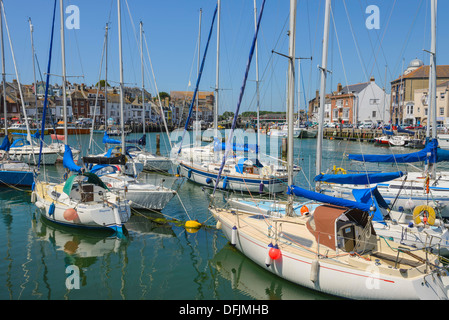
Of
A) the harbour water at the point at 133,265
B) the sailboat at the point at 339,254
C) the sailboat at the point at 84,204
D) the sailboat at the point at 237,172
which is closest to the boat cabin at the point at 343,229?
the sailboat at the point at 339,254

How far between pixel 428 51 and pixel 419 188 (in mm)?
7496

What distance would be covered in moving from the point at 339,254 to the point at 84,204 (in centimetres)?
1107

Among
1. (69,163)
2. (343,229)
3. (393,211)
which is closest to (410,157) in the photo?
(393,211)

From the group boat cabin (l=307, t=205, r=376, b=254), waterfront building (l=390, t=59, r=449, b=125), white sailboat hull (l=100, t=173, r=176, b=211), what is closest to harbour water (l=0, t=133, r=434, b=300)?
white sailboat hull (l=100, t=173, r=176, b=211)

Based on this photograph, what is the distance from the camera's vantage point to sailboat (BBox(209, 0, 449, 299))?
352 inches

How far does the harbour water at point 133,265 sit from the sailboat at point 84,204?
0.67m

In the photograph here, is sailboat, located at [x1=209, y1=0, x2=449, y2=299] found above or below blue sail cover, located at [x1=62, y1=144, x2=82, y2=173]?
below

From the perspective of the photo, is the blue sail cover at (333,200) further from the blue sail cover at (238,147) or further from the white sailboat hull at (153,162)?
the white sailboat hull at (153,162)

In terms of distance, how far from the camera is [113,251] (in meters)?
13.8

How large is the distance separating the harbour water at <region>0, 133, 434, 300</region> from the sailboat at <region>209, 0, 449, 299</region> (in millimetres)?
853

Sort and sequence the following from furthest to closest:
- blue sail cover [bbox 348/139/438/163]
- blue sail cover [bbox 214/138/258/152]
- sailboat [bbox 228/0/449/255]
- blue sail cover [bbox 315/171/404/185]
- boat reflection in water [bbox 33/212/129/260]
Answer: blue sail cover [bbox 214/138/258/152] → blue sail cover [bbox 348/139/438/163] → boat reflection in water [bbox 33/212/129/260] → blue sail cover [bbox 315/171/404/185] → sailboat [bbox 228/0/449/255]

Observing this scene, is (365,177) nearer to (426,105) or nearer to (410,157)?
(410,157)

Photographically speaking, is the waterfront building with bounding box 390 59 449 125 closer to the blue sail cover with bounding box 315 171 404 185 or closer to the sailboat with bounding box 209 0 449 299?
the blue sail cover with bounding box 315 171 404 185
